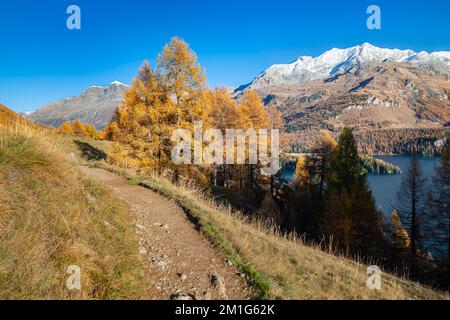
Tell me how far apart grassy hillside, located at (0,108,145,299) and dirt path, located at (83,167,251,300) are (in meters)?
0.36

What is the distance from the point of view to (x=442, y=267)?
19.9 metres

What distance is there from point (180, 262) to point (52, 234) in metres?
2.43

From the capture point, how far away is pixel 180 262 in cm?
562

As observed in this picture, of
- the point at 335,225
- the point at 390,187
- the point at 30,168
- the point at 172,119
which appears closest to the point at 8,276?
the point at 30,168

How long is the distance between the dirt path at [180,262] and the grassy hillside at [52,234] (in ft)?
1.20

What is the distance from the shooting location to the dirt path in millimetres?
4652

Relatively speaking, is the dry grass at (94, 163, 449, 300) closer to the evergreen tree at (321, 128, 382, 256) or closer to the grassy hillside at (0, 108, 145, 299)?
the grassy hillside at (0, 108, 145, 299)

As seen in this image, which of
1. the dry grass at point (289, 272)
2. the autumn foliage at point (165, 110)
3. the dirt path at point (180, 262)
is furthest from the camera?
the autumn foliage at point (165, 110)

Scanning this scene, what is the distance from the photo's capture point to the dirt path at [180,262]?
465 cm

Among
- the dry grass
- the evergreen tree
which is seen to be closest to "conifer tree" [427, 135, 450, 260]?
the evergreen tree

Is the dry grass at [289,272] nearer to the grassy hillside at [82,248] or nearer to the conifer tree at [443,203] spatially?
the grassy hillside at [82,248]

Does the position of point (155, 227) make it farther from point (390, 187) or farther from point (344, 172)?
point (390, 187)

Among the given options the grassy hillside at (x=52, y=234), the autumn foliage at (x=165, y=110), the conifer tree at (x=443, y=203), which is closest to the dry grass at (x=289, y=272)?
the grassy hillside at (x=52, y=234)
